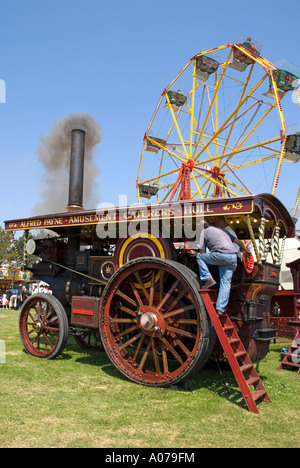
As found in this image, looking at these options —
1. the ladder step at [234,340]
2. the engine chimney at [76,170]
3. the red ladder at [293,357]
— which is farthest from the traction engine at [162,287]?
the red ladder at [293,357]

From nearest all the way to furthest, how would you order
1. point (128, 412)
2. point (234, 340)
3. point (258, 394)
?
point (128, 412)
point (258, 394)
point (234, 340)

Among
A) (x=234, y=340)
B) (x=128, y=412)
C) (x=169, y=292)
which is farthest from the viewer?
(x=169, y=292)

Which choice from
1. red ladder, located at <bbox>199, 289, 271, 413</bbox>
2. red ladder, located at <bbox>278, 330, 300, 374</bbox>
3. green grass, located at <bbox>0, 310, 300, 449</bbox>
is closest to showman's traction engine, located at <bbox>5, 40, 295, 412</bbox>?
red ladder, located at <bbox>199, 289, 271, 413</bbox>

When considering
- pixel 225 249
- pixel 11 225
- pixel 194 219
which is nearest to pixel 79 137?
pixel 11 225

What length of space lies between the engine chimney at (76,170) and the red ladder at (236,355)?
4574 mm

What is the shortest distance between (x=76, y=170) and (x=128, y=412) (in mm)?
5840

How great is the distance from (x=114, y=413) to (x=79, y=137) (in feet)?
20.9

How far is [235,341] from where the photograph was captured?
4656 millimetres

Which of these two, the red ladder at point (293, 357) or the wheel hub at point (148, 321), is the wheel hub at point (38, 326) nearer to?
the wheel hub at point (148, 321)

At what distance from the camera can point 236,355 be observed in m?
4.52

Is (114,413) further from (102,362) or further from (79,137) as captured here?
(79,137)

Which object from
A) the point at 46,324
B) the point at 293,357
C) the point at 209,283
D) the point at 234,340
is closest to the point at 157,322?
the point at 209,283

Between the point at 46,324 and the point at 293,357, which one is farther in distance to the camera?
the point at 293,357

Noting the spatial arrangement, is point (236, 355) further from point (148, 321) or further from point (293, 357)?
point (293, 357)
